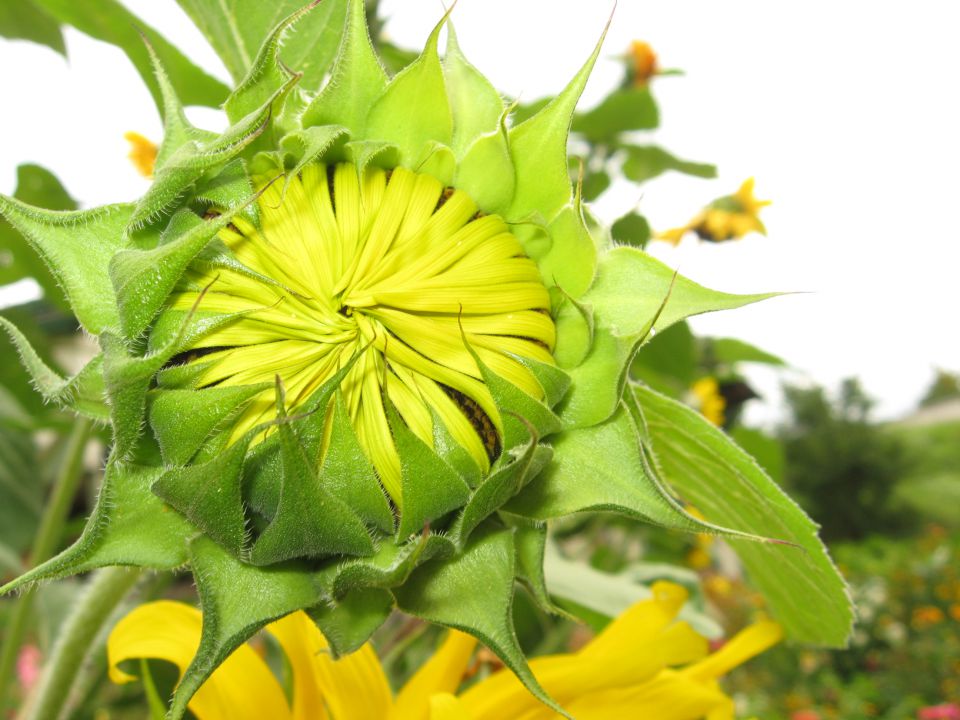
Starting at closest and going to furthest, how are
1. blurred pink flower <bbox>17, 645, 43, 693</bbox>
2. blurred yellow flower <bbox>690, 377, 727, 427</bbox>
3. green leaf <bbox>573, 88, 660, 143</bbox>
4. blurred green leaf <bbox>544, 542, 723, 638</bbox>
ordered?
blurred green leaf <bbox>544, 542, 723, 638</bbox>, green leaf <bbox>573, 88, 660, 143</bbox>, blurred yellow flower <bbox>690, 377, 727, 427</bbox>, blurred pink flower <bbox>17, 645, 43, 693</bbox>

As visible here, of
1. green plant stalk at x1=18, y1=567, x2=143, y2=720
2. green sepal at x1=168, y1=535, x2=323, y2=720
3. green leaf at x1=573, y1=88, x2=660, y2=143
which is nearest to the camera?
green sepal at x1=168, y1=535, x2=323, y2=720

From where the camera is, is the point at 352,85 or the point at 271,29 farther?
the point at 271,29

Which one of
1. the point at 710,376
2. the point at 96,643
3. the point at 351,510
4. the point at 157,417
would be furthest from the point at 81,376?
the point at 710,376

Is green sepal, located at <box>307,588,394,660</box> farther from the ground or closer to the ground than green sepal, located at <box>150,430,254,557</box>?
closer to the ground

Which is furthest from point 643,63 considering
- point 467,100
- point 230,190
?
point 230,190

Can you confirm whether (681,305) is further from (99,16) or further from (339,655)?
(99,16)

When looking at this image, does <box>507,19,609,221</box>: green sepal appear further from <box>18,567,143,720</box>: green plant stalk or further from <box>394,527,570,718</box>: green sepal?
<box>18,567,143,720</box>: green plant stalk

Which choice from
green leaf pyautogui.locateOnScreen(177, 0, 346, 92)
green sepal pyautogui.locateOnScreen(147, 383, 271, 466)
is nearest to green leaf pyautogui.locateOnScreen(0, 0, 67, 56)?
green leaf pyautogui.locateOnScreen(177, 0, 346, 92)

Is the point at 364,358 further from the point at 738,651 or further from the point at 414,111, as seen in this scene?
the point at 738,651
